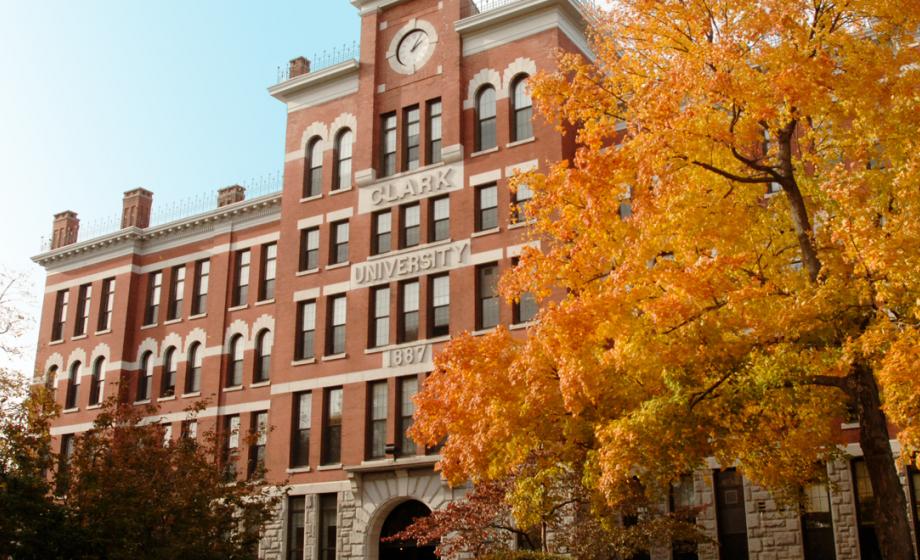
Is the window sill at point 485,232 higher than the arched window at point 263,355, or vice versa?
the window sill at point 485,232

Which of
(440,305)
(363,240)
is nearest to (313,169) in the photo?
(363,240)

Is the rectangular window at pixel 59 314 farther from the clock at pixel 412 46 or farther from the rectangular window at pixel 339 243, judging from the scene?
the clock at pixel 412 46

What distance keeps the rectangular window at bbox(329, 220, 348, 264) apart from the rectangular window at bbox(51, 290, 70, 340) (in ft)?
58.5

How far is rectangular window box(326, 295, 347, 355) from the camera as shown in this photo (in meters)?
35.6

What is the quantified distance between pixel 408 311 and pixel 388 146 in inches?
251

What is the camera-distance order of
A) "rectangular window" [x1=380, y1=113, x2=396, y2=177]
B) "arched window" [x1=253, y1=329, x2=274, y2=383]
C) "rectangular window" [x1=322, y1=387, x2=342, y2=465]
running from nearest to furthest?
1. "rectangular window" [x1=322, y1=387, x2=342, y2=465]
2. "rectangular window" [x1=380, y1=113, x2=396, y2=177]
3. "arched window" [x1=253, y1=329, x2=274, y2=383]

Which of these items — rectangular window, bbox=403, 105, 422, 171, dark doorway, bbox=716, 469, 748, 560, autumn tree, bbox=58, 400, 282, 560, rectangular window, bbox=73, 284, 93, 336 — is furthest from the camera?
rectangular window, bbox=73, 284, 93, 336

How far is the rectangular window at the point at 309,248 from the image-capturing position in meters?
37.3

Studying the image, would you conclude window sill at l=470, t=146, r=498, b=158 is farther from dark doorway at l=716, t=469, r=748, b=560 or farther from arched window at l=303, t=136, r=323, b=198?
dark doorway at l=716, t=469, r=748, b=560

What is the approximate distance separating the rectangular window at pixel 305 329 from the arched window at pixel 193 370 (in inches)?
292

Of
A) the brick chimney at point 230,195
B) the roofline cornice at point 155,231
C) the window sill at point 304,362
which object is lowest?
the window sill at point 304,362

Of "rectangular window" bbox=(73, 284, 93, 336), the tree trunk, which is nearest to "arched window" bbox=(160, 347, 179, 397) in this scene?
"rectangular window" bbox=(73, 284, 93, 336)

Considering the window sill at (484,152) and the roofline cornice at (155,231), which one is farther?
the roofline cornice at (155,231)

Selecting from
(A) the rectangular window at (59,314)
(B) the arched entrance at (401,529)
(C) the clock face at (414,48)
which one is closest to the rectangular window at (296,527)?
(B) the arched entrance at (401,529)
